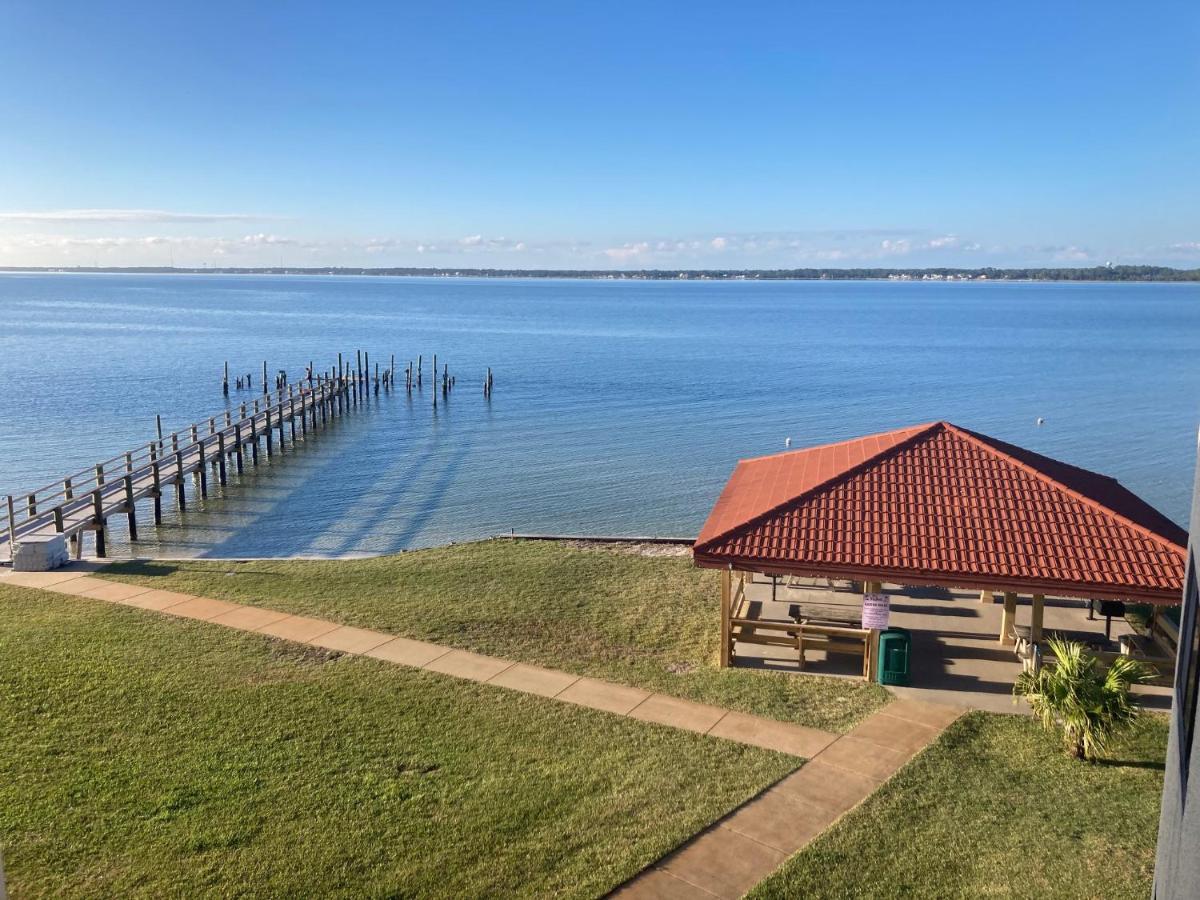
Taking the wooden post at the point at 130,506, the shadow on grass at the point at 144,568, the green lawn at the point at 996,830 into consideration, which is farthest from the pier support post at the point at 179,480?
the green lawn at the point at 996,830

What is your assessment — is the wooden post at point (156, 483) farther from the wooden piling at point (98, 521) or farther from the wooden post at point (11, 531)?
the wooden post at point (11, 531)

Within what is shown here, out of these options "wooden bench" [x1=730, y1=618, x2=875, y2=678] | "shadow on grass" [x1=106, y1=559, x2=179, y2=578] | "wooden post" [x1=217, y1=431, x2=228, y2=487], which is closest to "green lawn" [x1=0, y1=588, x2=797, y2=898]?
"wooden bench" [x1=730, y1=618, x2=875, y2=678]

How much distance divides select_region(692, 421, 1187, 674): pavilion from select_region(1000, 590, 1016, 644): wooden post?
0.07 feet

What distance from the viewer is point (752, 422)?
180ft

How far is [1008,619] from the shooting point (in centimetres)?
1606

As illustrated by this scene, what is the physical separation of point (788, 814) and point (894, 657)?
4.72 meters

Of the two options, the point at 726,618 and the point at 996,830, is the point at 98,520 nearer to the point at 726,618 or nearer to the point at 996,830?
the point at 726,618

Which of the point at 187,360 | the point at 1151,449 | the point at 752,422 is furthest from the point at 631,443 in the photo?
the point at 187,360

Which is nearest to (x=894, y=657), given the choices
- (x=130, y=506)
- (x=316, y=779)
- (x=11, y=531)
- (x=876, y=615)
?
(x=876, y=615)

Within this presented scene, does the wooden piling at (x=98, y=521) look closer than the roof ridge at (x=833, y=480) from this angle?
No

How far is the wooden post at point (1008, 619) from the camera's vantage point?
15.8 m

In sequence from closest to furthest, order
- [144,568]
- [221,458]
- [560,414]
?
[144,568] < [221,458] < [560,414]

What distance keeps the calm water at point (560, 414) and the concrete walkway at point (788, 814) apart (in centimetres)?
1767

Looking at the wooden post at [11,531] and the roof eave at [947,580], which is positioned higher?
the roof eave at [947,580]
